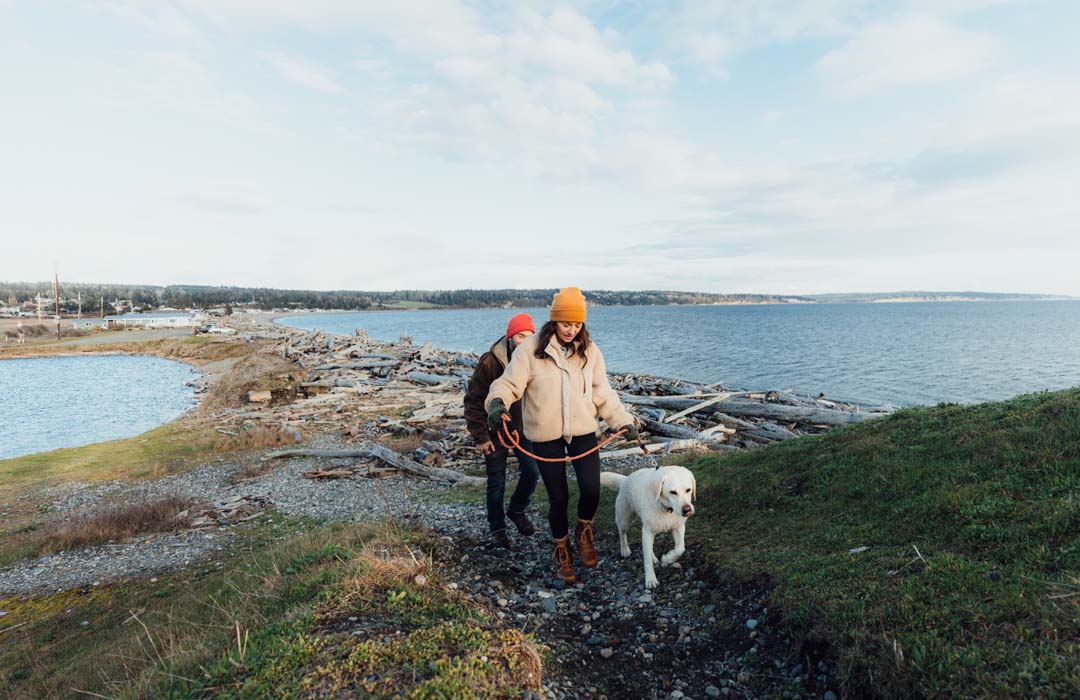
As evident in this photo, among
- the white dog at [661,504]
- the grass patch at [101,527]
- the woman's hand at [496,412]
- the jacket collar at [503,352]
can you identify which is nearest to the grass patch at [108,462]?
the grass patch at [101,527]

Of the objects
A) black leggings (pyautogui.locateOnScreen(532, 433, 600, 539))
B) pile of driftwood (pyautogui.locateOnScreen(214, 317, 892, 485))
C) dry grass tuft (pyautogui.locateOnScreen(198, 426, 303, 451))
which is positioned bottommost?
dry grass tuft (pyautogui.locateOnScreen(198, 426, 303, 451))

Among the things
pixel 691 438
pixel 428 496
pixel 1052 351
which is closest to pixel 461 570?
pixel 428 496

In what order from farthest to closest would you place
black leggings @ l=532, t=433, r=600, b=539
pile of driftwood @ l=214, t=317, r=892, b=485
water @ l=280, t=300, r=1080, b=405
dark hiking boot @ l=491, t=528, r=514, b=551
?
1. water @ l=280, t=300, r=1080, b=405
2. pile of driftwood @ l=214, t=317, r=892, b=485
3. dark hiking boot @ l=491, t=528, r=514, b=551
4. black leggings @ l=532, t=433, r=600, b=539

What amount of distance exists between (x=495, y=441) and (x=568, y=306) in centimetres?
286

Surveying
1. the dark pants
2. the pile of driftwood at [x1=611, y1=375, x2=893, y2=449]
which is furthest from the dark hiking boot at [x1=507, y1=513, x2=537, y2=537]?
the pile of driftwood at [x1=611, y1=375, x2=893, y2=449]

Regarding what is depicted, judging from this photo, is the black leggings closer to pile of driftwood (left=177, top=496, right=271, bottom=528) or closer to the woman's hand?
the woman's hand

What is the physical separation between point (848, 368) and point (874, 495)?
127 ft

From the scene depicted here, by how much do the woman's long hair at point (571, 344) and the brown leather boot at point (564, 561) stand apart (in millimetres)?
2186

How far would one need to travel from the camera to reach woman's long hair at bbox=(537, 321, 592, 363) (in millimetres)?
5496

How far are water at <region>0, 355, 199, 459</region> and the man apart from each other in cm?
2289

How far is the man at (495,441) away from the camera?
6.56 metres

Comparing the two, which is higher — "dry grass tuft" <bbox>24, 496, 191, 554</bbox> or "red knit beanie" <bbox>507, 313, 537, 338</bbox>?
"red knit beanie" <bbox>507, 313, 537, 338</bbox>

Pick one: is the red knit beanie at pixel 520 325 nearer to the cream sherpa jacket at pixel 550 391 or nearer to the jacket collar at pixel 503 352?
the jacket collar at pixel 503 352

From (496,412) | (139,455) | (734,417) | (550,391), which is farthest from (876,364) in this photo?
(139,455)
